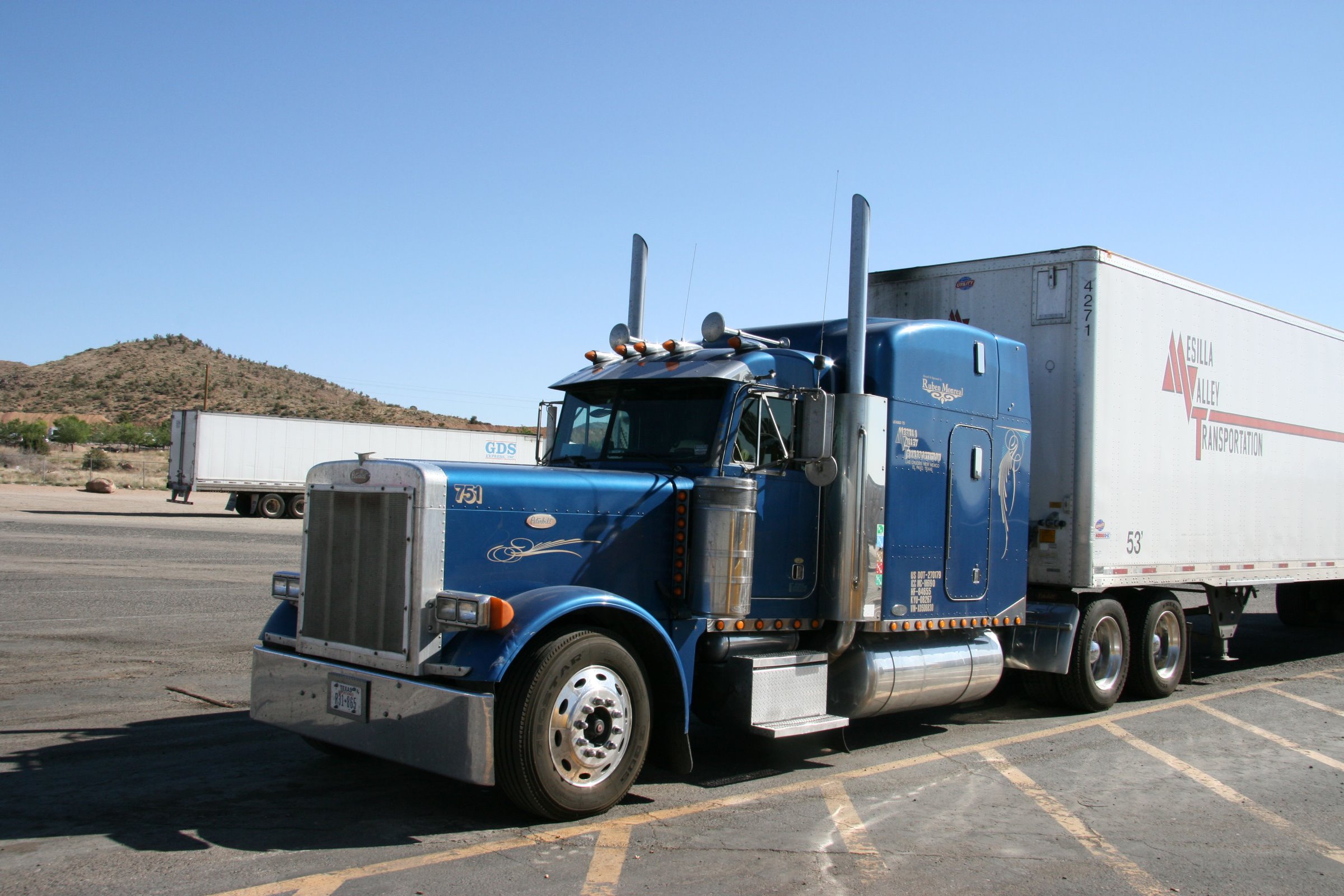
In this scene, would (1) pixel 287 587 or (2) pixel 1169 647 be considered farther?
(2) pixel 1169 647

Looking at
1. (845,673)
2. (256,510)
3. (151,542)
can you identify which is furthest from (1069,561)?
(256,510)

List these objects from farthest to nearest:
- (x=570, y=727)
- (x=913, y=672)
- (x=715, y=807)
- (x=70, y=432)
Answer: (x=70, y=432), (x=913, y=672), (x=715, y=807), (x=570, y=727)

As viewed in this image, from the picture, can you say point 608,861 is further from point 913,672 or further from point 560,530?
point 913,672

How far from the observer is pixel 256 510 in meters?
38.1

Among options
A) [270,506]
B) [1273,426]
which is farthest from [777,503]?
[270,506]

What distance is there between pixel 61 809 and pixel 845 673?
4736 mm

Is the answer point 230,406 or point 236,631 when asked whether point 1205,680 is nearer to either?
point 236,631

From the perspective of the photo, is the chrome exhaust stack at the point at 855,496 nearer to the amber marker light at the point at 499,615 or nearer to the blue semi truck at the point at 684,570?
the blue semi truck at the point at 684,570

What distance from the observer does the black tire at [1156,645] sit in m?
9.92

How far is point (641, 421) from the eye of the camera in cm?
714

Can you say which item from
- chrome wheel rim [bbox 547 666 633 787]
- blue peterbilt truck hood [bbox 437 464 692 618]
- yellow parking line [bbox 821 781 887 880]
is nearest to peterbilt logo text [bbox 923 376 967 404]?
blue peterbilt truck hood [bbox 437 464 692 618]

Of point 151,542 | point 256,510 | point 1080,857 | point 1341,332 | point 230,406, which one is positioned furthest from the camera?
point 230,406

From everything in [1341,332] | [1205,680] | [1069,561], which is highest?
[1341,332]

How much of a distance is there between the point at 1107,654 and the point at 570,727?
20.0 feet
